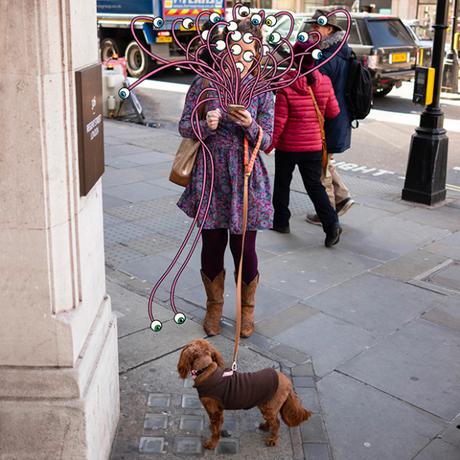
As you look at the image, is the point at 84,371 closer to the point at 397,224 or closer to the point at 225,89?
the point at 225,89

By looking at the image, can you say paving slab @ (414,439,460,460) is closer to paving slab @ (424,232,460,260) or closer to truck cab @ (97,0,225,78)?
paving slab @ (424,232,460,260)

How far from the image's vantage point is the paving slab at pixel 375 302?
5137 mm

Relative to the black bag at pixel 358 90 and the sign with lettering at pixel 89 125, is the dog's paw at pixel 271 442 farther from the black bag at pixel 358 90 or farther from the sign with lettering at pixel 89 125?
the black bag at pixel 358 90

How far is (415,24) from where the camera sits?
2428cm

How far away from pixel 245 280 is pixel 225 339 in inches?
16.4

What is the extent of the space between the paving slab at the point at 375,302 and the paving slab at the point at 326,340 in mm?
109

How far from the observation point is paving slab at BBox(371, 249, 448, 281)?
20.1 feet

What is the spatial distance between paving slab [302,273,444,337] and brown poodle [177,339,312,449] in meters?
1.56

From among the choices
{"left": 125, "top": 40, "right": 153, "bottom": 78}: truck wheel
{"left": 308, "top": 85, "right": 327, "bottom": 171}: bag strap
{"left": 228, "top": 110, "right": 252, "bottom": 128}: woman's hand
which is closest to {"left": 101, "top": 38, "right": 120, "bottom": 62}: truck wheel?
{"left": 125, "top": 40, "right": 153, "bottom": 78}: truck wheel

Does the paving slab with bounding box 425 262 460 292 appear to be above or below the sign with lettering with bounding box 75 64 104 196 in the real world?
below

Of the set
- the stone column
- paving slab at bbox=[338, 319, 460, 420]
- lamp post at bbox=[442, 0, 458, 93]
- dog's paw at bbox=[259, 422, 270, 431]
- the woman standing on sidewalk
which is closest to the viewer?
the stone column

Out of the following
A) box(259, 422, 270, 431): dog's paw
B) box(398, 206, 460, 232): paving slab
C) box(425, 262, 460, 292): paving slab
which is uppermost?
box(259, 422, 270, 431): dog's paw

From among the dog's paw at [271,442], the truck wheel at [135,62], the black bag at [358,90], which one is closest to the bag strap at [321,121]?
the black bag at [358,90]

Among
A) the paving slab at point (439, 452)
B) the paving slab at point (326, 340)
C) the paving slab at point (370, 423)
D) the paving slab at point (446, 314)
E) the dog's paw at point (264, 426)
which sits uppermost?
the dog's paw at point (264, 426)
